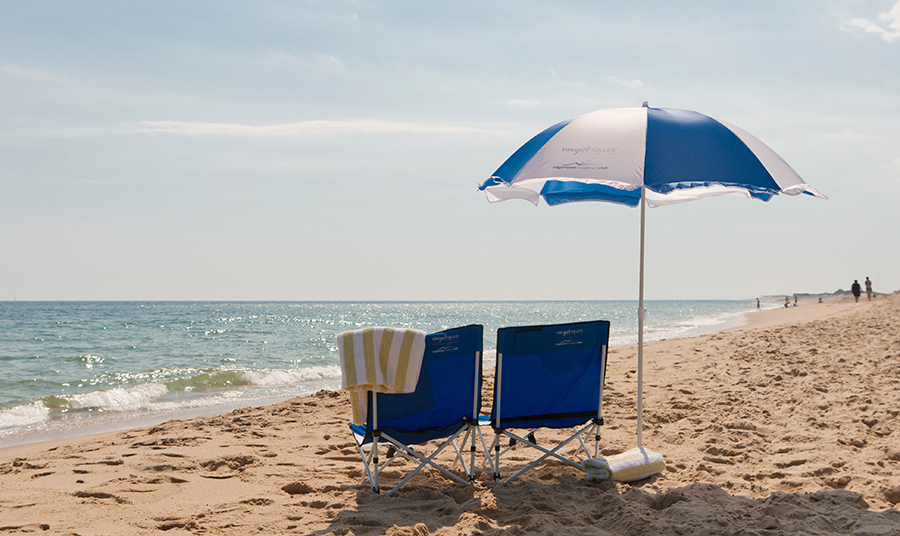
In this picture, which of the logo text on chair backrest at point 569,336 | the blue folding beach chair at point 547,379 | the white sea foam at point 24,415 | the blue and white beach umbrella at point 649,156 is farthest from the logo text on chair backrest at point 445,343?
the white sea foam at point 24,415

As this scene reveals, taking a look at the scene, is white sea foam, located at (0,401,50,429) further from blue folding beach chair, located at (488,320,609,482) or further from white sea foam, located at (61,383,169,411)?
blue folding beach chair, located at (488,320,609,482)

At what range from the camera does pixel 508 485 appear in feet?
11.2

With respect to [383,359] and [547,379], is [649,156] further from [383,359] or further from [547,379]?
[383,359]

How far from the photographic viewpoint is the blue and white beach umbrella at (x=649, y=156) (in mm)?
3148

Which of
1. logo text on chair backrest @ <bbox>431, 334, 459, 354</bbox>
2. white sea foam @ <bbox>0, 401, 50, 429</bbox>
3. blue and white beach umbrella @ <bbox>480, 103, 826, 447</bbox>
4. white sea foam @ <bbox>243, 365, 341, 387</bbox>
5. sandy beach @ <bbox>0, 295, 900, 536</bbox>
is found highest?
blue and white beach umbrella @ <bbox>480, 103, 826, 447</bbox>

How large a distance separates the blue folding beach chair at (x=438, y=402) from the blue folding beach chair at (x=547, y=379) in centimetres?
15

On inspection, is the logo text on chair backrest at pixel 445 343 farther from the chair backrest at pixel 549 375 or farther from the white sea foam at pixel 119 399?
the white sea foam at pixel 119 399

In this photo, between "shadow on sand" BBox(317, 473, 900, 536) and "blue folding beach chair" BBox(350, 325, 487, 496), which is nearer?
"shadow on sand" BBox(317, 473, 900, 536)

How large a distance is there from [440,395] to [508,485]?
662 mm

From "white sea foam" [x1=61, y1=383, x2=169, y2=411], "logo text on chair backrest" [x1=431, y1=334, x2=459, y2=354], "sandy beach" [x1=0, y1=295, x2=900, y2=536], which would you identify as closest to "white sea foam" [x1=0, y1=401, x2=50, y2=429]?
"white sea foam" [x1=61, y1=383, x2=169, y2=411]

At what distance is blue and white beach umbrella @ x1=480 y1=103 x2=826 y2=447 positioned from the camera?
3.15m

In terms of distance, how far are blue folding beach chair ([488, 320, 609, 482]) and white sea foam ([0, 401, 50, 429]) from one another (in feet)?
19.9

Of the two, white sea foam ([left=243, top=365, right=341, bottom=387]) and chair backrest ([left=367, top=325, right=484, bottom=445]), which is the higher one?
chair backrest ([left=367, top=325, right=484, bottom=445])

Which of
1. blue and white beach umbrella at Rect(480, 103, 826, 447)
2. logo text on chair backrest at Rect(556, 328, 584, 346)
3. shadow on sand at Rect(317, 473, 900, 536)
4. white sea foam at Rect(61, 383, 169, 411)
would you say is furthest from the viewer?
white sea foam at Rect(61, 383, 169, 411)
